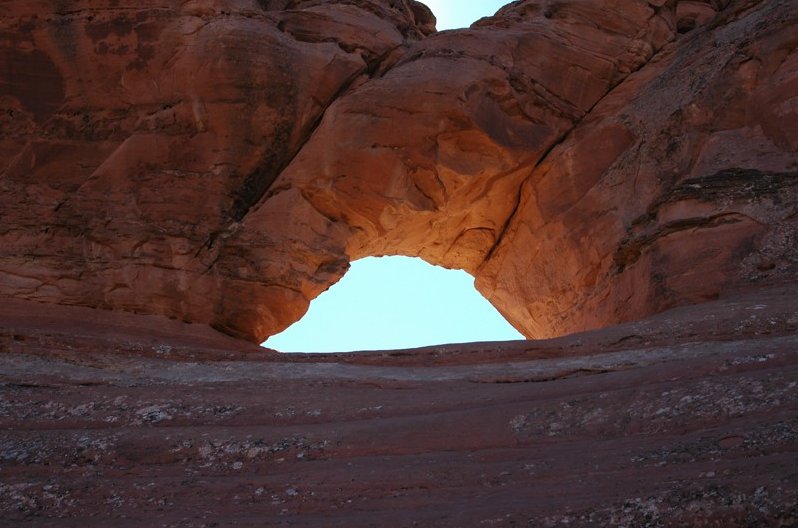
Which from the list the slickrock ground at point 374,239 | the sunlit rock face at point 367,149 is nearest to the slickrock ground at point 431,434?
the slickrock ground at point 374,239

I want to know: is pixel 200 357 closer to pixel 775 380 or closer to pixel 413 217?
pixel 413 217

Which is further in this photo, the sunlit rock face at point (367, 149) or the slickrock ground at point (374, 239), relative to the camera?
the sunlit rock face at point (367, 149)

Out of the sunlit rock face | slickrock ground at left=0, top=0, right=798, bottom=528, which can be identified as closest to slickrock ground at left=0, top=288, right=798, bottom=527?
slickrock ground at left=0, top=0, right=798, bottom=528

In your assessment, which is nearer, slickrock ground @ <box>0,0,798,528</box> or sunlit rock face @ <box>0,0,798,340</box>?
slickrock ground @ <box>0,0,798,528</box>

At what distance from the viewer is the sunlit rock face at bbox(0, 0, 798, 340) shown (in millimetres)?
15336

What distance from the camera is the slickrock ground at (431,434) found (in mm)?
6586

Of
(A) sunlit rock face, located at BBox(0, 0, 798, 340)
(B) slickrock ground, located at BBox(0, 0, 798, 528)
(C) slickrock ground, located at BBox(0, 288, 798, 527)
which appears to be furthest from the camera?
(A) sunlit rock face, located at BBox(0, 0, 798, 340)

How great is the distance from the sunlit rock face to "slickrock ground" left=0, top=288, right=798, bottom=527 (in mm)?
3478

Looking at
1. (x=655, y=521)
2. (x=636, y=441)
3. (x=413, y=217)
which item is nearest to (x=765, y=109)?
(x=413, y=217)

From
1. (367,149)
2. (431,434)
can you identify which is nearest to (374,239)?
(367,149)

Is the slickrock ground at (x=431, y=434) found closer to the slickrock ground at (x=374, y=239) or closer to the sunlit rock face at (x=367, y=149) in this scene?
the slickrock ground at (x=374, y=239)

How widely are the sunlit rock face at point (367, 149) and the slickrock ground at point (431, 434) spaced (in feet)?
11.4

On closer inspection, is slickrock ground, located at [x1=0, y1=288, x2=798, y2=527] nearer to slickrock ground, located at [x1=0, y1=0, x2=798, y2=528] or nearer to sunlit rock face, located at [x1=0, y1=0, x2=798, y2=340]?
slickrock ground, located at [x1=0, y1=0, x2=798, y2=528]

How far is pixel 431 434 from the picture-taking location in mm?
8500
